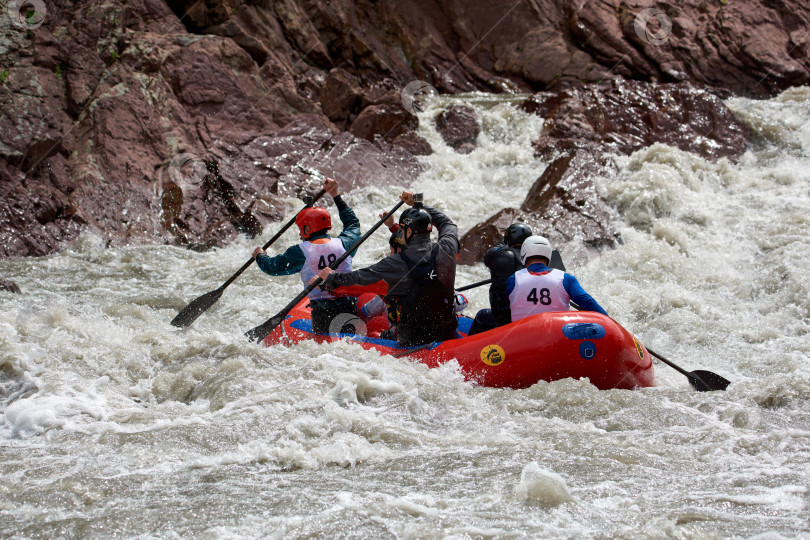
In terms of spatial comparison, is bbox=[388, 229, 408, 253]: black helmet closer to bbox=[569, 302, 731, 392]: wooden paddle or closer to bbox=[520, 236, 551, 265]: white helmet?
bbox=[520, 236, 551, 265]: white helmet

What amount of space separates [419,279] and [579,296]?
1.09 meters

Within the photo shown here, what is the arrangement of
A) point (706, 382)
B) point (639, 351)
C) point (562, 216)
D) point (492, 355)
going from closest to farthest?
point (492, 355), point (639, 351), point (706, 382), point (562, 216)

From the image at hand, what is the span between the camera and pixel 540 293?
4809 mm

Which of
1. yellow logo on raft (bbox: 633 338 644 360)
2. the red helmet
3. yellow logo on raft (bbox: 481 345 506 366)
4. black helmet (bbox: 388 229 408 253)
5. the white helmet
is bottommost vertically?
the red helmet

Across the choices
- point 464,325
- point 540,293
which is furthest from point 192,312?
point 540,293

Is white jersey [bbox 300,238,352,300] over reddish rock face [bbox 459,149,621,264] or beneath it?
beneath

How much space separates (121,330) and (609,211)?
21.6 ft

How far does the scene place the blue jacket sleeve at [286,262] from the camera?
5742 mm

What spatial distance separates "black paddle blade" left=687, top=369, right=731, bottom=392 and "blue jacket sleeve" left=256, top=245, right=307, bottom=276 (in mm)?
3039

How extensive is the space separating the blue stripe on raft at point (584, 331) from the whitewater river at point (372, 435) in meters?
0.33

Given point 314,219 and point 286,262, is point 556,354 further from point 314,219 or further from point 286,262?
point 286,262

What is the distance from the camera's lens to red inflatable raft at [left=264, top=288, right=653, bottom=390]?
450 centimetres

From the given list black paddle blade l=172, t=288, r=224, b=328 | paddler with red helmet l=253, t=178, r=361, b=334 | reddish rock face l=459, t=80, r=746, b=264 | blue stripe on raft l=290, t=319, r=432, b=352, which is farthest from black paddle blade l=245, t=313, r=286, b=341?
reddish rock face l=459, t=80, r=746, b=264

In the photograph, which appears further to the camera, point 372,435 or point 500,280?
point 500,280
